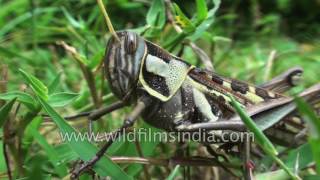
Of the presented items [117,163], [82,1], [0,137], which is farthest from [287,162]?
[82,1]

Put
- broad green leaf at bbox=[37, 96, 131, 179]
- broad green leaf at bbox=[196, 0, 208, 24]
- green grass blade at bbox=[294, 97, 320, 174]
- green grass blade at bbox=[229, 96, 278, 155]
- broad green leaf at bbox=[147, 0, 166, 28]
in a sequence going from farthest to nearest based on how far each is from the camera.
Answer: broad green leaf at bbox=[147, 0, 166, 28]
broad green leaf at bbox=[196, 0, 208, 24]
broad green leaf at bbox=[37, 96, 131, 179]
green grass blade at bbox=[229, 96, 278, 155]
green grass blade at bbox=[294, 97, 320, 174]

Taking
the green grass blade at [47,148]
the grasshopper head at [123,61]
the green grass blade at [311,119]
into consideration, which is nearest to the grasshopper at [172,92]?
the grasshopper head at [123,61]

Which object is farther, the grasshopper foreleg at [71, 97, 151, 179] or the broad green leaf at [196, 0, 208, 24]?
the broad green leaf at [196, 0, 208, 24]

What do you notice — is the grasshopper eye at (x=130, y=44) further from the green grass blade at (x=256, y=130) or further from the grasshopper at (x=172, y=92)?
the green grass blade at (x=256, y=130)

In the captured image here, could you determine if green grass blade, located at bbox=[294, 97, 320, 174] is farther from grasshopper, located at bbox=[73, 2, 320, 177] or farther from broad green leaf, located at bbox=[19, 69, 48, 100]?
broad green leaf, located at bbox=[19, 69, 48, 100]

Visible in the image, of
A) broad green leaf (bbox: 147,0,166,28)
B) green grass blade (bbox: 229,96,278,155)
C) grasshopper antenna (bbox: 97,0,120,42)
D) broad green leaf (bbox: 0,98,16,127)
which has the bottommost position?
green grass blade (bbox: 229,96,278,155)

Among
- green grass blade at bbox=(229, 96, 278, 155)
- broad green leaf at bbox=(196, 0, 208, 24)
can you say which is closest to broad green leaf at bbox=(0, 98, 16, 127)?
green grass blade at bbox=(229, 96, 278, 155)

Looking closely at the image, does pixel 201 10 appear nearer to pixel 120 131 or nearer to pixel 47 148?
pixel 120 131

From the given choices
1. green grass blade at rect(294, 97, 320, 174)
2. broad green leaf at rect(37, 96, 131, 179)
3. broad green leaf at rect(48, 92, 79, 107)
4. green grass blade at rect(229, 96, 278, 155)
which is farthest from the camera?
broad green leaf at rect(48, 92, 79, 107)

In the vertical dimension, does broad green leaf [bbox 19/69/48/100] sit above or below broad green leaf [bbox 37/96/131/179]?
above
